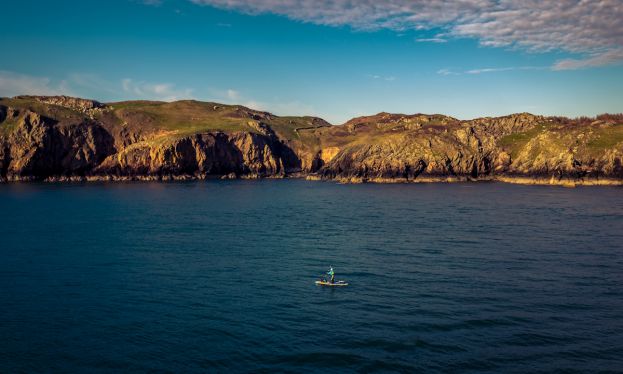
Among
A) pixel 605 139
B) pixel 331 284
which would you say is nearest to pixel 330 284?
pixel 331 284

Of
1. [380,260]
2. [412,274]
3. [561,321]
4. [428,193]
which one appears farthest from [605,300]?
[428,193]

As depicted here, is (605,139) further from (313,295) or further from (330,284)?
(313,295)

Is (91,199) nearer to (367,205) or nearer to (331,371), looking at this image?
(367,205)

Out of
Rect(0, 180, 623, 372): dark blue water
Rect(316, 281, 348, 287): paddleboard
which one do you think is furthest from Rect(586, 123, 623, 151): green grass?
Rect(316, 281, 348, 287): paddleboard

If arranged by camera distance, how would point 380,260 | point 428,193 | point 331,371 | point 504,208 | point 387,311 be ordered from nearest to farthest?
1. point 331,371
2. point 387,311
3. point 380,260
4. point 504,208
5. point 428,193

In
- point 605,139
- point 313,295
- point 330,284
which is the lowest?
point 313,295

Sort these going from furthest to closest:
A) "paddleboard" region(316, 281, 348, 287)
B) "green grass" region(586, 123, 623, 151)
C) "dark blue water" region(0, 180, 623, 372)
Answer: "green grass" region(586, 123, 623, 151)
"paddleboard" region(316, 281, 348, 287)
"dark blue water" region(0, 180, 623, 372)

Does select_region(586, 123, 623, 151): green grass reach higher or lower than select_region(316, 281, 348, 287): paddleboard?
higher

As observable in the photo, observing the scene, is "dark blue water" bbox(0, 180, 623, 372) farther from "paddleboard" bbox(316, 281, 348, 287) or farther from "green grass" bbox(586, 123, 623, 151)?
"green grass" bbox(586, 123, 623, 151)
